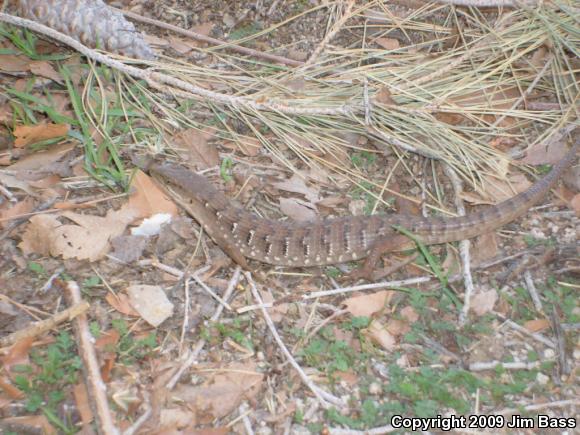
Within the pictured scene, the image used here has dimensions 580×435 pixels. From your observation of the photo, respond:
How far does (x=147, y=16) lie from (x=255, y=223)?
6.77 ft

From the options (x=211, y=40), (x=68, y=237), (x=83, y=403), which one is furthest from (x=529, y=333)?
(x=211, y=40)

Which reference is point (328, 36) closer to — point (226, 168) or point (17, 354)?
point (226, 168)

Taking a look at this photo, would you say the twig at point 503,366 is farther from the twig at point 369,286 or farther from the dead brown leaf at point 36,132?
the dead brown leaf at point 36,132

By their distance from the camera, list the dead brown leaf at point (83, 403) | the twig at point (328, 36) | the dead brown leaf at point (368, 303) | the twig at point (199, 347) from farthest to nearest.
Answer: the twig at point (328, 36) → the dead brown leaf at point (368, 303) → the twig at point (199, 347) → the dead brown leaf at point (83, 403)

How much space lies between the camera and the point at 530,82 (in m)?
4.75

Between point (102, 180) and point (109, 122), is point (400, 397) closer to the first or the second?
point (102, 180)

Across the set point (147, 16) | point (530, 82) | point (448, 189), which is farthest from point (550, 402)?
point (147, 16)

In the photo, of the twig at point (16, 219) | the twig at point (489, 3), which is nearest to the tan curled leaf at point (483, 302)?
the twig at point (489, 3)

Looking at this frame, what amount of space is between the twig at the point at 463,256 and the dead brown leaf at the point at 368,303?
1.43 ft

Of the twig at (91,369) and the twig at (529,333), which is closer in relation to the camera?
the twig at (91,369)

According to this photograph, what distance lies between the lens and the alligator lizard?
4070 millimetres

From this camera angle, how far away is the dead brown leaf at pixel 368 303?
144 inches

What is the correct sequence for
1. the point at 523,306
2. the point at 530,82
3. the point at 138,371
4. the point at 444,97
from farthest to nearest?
the point at 530,82 → the point at 444,97 → the point at 523,306 → the point at 138,371

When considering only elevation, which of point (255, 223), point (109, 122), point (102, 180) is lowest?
point (255, 223)
